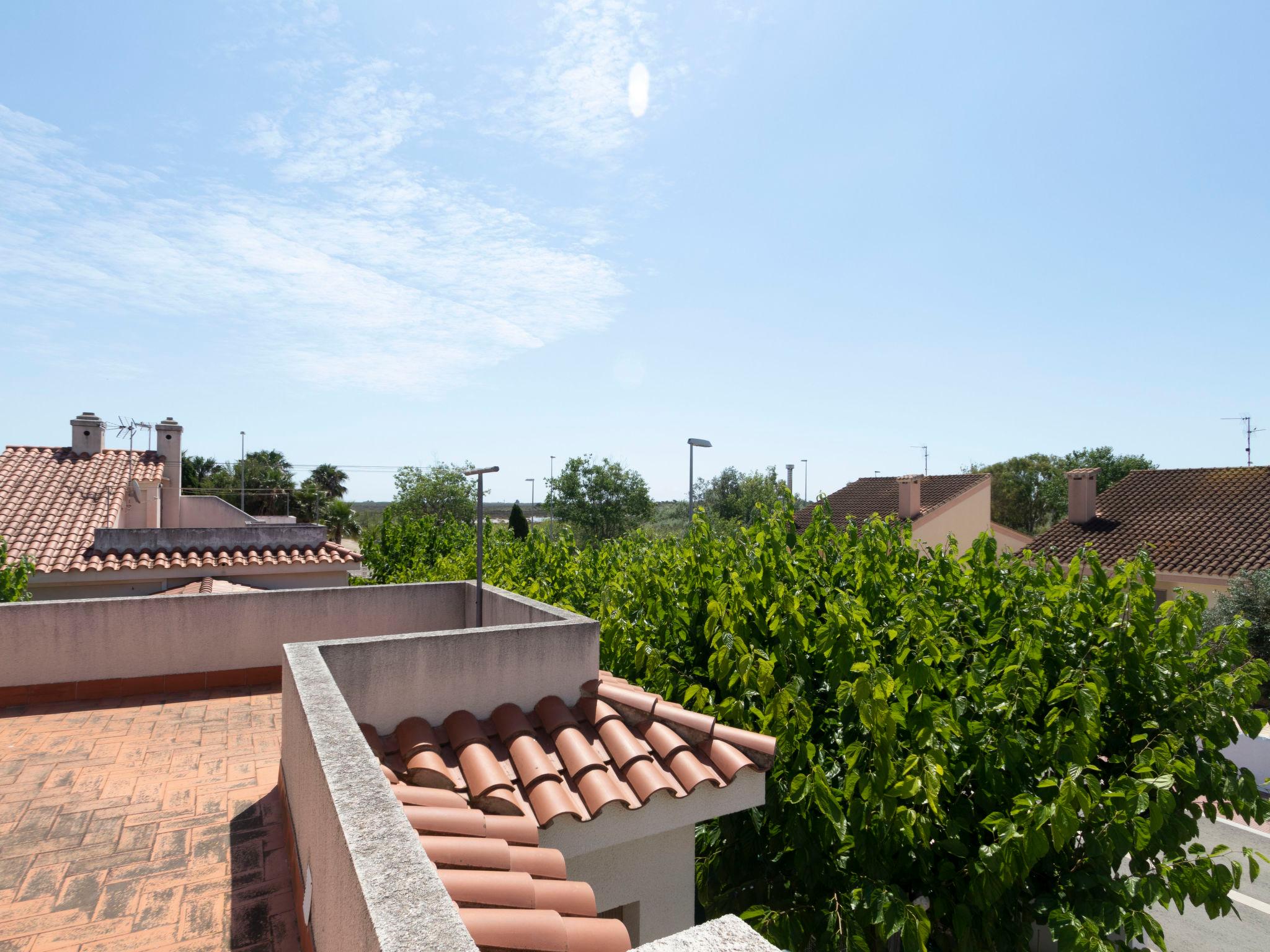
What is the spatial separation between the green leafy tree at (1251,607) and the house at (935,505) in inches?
540

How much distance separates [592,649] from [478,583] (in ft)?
9.50

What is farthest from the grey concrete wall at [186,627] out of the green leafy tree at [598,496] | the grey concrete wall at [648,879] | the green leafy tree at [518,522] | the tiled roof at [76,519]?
the green leafy tree at [598,496]

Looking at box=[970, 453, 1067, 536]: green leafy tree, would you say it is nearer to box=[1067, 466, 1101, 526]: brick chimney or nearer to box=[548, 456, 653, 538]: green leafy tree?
box=[548, 456, 653, 538]: green leafy tree

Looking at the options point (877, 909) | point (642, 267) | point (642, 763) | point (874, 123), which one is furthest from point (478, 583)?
point (642, 267)

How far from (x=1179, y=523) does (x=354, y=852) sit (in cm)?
3085

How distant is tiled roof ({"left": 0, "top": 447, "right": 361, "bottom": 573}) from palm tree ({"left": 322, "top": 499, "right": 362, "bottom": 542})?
107ft

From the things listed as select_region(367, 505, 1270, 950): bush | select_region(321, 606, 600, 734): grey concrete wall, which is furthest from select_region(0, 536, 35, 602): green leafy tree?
select_region(367, 505, 1270, 950): bush

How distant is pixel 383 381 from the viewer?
39719 millimetres

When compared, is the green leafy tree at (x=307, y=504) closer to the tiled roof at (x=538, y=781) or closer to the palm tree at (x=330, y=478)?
the palm tree at (x=330, y=478)

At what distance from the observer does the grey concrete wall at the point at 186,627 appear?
23.1 ft

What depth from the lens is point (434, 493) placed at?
52.8 metres

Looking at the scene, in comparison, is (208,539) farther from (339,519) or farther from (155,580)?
(339,519)

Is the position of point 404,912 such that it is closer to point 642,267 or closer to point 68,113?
point 68,113

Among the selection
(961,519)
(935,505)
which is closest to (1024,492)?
(961,519)
